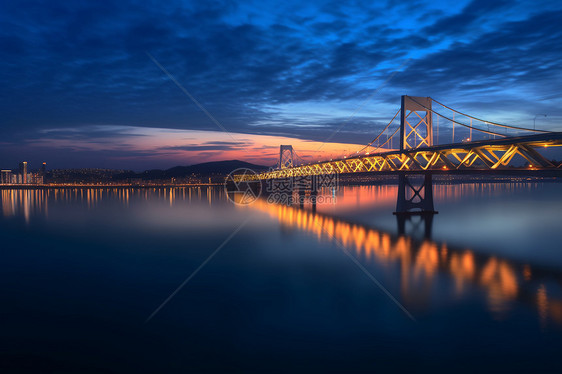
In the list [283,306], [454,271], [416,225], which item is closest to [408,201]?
[416,225]

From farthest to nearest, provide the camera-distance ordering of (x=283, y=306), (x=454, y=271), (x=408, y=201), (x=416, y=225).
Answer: (x=408, y=201) < (x=416, y=225) < (x=454, y=271) < (x=283, y=306)

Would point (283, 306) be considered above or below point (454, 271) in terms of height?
above

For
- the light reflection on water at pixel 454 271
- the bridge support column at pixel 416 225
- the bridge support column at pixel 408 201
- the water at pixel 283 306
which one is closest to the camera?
the water at pixel 283 306

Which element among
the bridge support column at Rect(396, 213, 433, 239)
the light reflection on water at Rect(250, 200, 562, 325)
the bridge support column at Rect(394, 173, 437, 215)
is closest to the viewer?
the light reflection on water at Rect(250, 200, 562, 325)

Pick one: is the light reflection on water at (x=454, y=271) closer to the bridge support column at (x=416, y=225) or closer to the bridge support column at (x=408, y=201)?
the bridge support column at (x=416, y=225)

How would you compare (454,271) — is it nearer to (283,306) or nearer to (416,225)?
(283,306)

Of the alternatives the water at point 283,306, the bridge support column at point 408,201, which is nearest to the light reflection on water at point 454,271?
the water at point 283,306

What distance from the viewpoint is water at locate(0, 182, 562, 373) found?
918cm

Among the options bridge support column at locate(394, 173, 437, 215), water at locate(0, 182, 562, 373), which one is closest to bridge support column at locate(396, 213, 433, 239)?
bridge support column at locate(394, 173, 437, 215)

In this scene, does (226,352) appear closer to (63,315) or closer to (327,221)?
(63,315)

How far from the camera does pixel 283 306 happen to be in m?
13.0

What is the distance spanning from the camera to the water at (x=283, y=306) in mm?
9180

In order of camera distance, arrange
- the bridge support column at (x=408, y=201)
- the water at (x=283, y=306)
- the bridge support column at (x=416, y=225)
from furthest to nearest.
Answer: the bridge support column at (x=408, y=201) < the bridge support column at (x=416, y=225) < the water at (x=283, y=306)

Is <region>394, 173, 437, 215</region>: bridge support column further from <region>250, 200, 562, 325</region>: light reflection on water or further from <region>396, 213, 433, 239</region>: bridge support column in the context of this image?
<region>250, 200, 562, 325</region>: light reflection on water
